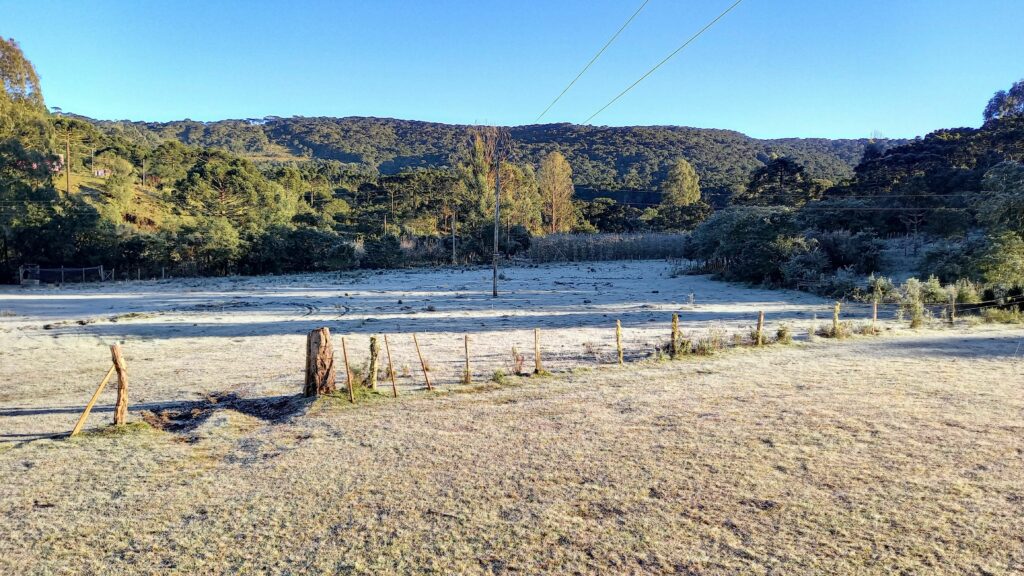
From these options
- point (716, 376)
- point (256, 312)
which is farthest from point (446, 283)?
point (716, 376)

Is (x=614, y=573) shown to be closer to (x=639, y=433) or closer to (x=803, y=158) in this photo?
(x=639, y=433)

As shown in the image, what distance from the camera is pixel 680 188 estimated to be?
223 ft

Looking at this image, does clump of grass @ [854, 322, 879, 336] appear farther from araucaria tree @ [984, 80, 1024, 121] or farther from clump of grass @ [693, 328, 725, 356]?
araucaria tree @ [984, 80, 1024, 121]

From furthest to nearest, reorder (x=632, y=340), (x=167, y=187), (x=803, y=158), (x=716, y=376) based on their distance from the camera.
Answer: (x=803, y=158) < (x=167, y=187) < (x=632, y=340) < (x=716, y=376)

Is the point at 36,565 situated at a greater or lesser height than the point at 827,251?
lesser

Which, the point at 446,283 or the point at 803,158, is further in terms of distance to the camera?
the point at 803,158

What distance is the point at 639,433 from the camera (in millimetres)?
6078

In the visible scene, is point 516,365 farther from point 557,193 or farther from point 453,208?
point 557,193

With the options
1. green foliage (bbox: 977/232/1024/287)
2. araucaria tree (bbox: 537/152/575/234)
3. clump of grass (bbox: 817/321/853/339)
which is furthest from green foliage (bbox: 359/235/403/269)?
green foliage (bbox: 977/232/1024/287)

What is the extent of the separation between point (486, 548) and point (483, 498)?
76cm

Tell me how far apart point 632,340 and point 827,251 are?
2045 cm

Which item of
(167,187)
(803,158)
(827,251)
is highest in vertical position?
(803,158)

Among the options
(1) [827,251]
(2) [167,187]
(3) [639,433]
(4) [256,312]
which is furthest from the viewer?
(2) [167,187]

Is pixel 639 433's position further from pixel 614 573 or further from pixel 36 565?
pixel 36 565
